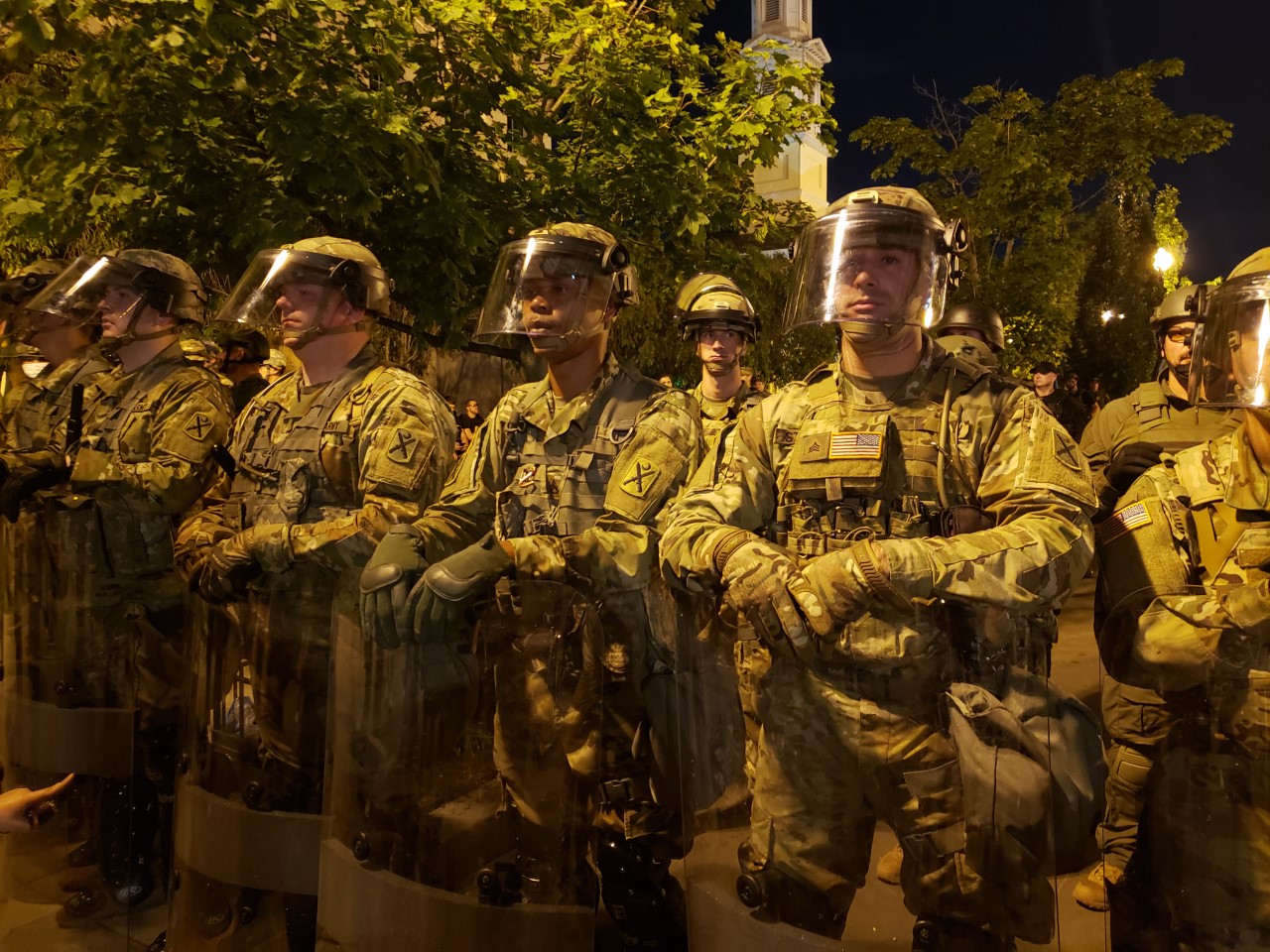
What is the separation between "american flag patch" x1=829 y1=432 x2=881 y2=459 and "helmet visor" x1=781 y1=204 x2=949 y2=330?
0.28m

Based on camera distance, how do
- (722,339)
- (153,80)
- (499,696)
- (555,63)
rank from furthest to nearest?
(555,63) → (722,339) → (153,80) → (499,696)

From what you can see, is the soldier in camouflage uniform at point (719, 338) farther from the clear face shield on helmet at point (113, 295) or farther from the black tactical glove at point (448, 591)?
the black tactical glove at point (448, 591)

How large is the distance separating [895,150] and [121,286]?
1289 cm

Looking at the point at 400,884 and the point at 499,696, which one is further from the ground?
the point at 499,696

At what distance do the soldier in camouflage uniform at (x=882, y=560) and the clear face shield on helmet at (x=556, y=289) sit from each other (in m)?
0.91

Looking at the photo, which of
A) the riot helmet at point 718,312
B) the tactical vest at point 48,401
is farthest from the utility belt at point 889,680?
the tactical vest at point 48,401

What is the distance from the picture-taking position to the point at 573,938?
7.68 ft

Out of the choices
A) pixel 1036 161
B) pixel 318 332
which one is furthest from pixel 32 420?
pixel 1036 161

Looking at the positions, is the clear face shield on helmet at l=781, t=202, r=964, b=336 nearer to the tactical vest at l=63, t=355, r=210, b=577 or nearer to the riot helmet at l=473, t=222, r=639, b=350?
the riot helmet at l=473, t=222, r=639, b=350

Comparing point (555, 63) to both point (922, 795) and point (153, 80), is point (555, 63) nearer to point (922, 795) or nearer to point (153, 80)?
point (153, 80)

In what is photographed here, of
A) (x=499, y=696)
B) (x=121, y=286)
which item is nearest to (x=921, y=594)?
(x=499, y=696)

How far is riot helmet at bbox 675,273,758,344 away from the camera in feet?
18.3

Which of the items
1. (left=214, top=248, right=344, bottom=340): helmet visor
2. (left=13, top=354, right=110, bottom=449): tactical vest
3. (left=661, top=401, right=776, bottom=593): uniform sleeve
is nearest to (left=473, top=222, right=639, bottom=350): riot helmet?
(left=214, top=248, right=344, bottom=340): helmet visor

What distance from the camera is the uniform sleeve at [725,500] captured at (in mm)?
2199
